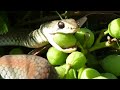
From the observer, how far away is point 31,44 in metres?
1.25

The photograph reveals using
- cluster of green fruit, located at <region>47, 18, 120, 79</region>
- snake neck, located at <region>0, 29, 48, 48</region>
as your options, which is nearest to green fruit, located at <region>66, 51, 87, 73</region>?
cluster of green fruit, located at <region>47, 18, 120, 79</region>

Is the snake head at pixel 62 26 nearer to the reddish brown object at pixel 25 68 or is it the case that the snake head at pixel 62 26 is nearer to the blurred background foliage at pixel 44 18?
the blurred background foliage at pixel 44 18

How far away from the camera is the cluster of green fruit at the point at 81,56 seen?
0.91 metres

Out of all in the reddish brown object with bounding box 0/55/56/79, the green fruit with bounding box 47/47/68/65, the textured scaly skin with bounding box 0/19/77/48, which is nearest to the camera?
the reddish brown object with bounding box 0/55/56/79

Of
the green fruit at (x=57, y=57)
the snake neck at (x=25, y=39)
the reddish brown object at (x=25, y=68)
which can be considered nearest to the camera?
the reddish brown object at (x=25, y=68)

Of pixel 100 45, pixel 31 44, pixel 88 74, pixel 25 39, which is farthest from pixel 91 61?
pixel 25 39

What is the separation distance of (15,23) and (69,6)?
0.59 metres

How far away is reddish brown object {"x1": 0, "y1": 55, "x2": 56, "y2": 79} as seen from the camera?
0.83 metres

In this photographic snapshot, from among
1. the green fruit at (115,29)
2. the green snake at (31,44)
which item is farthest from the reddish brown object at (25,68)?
the green fruit at (115,29)

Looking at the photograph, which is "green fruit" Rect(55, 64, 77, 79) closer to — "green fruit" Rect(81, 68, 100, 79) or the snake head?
"green fruit" Rect(81, 68, 100, 79)

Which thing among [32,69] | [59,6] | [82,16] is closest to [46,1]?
[59,6]

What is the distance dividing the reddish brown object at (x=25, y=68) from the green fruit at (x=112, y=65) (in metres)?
0.20

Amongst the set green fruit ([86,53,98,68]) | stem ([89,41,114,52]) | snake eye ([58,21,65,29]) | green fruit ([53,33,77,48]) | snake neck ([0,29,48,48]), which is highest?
green fruit ([53,33,77,48])

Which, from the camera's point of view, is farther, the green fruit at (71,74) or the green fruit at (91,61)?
the green fruit at (91,61)
